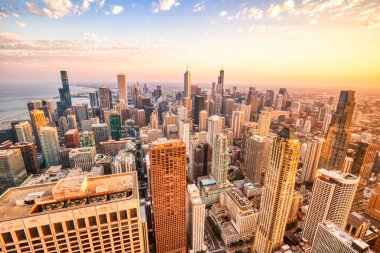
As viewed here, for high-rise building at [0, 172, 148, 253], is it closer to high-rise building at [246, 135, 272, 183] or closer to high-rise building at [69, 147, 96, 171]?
high-rise building at [246, 135, 272, 183]

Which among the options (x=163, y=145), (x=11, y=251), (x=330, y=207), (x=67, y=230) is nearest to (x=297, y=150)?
(x=330, y=207)

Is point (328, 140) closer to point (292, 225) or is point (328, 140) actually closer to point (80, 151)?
point (292, 225)

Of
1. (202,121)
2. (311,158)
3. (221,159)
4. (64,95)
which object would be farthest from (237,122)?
(64,95)

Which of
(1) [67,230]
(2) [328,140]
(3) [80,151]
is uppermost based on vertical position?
(1) [67,230]

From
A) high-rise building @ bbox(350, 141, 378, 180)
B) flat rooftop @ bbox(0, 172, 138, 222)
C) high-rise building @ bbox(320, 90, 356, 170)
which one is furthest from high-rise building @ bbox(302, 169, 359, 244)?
flat rooftop @ bbox(0, 172, 138, 222)

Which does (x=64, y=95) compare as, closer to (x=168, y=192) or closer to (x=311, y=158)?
(x=168, y=192)

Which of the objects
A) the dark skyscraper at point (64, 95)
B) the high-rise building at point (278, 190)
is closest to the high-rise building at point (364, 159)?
the high-rise building at point (278, 190)

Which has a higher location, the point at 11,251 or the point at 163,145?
the point at 11,251
